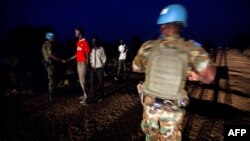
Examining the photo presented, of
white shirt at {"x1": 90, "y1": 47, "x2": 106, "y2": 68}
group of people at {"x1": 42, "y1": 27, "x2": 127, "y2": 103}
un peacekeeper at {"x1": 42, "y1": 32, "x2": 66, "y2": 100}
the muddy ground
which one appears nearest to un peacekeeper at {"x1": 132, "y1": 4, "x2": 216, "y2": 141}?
the muddy ground

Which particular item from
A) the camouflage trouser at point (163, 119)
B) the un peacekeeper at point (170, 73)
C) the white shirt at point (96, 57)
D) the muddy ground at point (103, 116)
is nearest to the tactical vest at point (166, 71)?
the un peacekeeper at point (170, 73)

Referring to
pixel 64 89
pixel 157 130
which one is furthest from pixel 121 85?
pixel 157 130

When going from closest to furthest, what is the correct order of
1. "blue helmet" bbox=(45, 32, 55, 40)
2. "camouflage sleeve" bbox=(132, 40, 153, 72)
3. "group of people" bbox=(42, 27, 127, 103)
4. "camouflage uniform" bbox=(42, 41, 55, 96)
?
"camouflage sleeve" bbox=(132, 40, 153, 72)
"group of people" bbox=(42, 27, 127, 103)
"blue helmet" bbox=(45, 32, 55, 40)
"camouflage uniform" bbox=(42, 41, 55, 96)

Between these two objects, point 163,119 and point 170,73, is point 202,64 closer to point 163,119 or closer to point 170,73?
point 170,73

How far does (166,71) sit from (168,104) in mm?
364

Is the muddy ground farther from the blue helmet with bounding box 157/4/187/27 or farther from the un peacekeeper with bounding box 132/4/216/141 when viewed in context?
the blue helmet with bounding box 157/4/187/27

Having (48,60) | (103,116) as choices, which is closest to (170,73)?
(103,116)

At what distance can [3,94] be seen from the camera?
9.56 metres

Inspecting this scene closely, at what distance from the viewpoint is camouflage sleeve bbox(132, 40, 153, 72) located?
2743 millimetres

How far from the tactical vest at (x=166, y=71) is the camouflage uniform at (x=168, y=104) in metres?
0.02

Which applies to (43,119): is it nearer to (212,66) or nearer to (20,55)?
(212,66)

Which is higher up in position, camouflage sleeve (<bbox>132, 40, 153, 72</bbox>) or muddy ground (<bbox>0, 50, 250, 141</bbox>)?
camouflage sleeve (<bbox>132, 40, 153, 72</bbox>)

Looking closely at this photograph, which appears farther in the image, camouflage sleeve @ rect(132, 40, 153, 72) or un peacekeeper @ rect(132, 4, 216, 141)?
camouflage sleeve @ rect(132, 40, 153, 72)

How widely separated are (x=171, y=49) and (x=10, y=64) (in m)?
11.5
